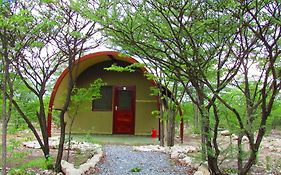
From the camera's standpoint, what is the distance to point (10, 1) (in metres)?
4.32

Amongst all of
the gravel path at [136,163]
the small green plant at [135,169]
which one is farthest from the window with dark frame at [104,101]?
the small green plant at [135,169]

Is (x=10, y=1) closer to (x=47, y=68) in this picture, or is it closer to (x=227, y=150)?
(x=47, y=68)

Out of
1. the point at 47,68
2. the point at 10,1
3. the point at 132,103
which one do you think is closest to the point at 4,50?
the point at 10,1

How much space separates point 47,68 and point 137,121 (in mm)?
7717

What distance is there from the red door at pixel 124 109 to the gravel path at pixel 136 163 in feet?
15.1

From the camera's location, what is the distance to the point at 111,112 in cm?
1325

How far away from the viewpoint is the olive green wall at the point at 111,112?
13133 millimetres

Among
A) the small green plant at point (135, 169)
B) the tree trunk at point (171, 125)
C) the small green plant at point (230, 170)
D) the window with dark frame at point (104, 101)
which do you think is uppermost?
the window with dark frame at point (104, 101)

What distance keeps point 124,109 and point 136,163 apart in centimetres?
658

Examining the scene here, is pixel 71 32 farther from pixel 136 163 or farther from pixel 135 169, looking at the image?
pixel 136 163

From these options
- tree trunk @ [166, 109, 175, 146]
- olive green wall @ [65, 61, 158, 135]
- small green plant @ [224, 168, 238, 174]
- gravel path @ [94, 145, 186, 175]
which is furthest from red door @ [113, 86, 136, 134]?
small green plant @ [224, 168, 238, 174]

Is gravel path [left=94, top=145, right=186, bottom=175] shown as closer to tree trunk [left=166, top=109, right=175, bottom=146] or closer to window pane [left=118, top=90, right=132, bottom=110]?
tree trunk [left=166, top=109, right=175, bottom=146]

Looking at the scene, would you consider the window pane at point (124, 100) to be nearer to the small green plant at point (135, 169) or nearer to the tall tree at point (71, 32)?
the small green plant at point (135, 169)

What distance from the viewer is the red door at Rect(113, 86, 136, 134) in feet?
43.1
